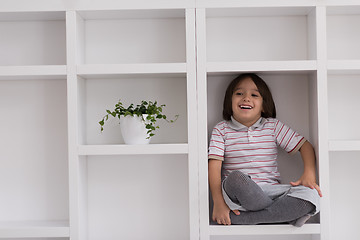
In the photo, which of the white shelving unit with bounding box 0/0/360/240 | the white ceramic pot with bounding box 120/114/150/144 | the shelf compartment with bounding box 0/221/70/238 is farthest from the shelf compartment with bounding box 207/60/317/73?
the shelf compartment with bounding box 0/221/70/238

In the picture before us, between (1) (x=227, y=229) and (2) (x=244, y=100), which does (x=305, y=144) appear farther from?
(1) (x=227, y=229)

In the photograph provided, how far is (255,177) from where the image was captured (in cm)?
179

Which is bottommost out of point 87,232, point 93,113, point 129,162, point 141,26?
point 87,232

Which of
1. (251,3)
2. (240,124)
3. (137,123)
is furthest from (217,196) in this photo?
(251,3)

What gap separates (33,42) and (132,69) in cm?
52

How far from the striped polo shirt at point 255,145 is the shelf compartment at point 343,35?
411 millimetres

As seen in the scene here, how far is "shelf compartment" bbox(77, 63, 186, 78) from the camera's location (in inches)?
67.6

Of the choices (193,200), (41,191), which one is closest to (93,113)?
(41,191)

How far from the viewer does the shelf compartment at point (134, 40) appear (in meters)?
1.91

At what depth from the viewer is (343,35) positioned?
191cm

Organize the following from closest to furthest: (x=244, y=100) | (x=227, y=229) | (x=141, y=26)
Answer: (x=227, y=229) → (x=244, y=100) → (x=141, y=26)

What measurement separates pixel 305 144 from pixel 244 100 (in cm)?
31

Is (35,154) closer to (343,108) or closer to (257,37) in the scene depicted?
(257,37)

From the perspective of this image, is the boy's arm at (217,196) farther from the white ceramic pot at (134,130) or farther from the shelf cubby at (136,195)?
the white ceramic pot at (134,130)
